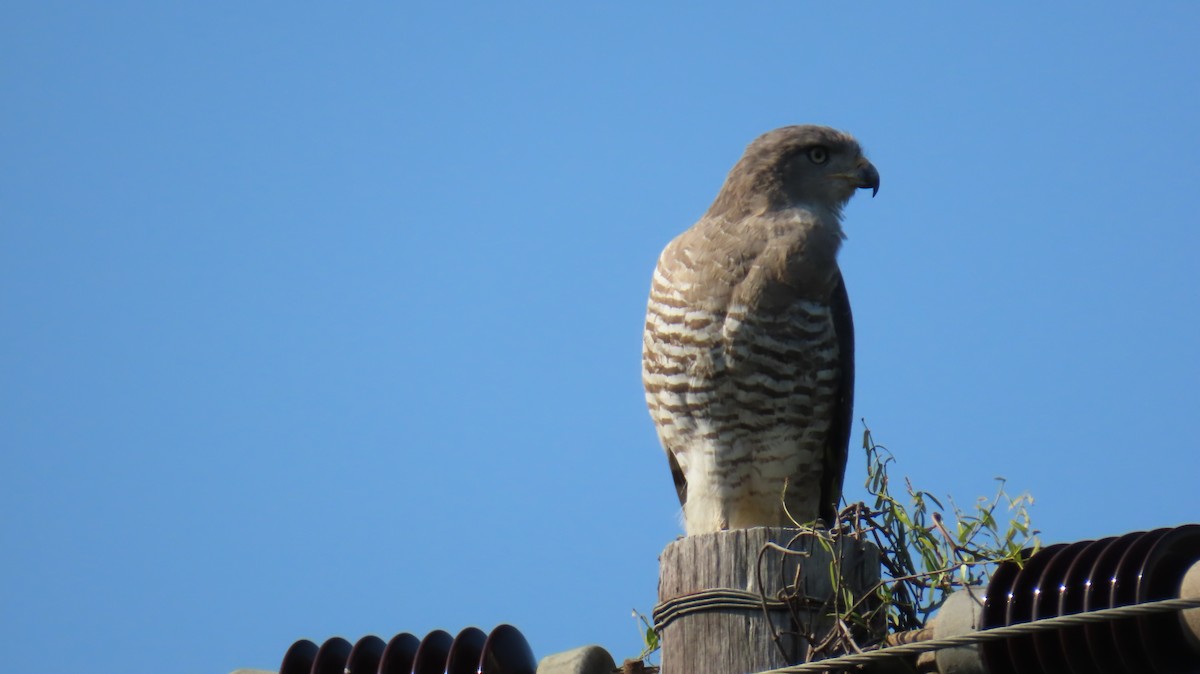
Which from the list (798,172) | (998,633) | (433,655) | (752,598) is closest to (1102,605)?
(998,633)

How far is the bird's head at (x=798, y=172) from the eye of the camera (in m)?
7.13

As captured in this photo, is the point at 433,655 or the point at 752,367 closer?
the point at 433,655

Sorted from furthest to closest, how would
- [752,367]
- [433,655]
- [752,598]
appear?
[752,367]
[433,655]
[752,598]

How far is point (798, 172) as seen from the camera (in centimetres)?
726

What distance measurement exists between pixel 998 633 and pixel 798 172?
161 inches

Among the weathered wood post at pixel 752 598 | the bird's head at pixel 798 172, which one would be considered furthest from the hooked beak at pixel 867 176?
the weathered wood post at pixel 752 598

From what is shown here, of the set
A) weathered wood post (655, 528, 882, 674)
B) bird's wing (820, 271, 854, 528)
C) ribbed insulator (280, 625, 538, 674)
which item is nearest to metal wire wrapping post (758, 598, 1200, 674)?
weathered wood post (655, 528, 882, 674)

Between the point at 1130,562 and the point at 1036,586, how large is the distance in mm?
296

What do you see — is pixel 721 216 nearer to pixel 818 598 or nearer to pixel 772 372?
pixel 772 372

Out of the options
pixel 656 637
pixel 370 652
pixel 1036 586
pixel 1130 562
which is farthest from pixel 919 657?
pixel 370 652

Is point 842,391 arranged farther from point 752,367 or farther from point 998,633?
point 998,633

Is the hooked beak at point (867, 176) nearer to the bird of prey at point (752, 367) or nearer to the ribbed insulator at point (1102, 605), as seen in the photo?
the bird of prey at point (752, 367)

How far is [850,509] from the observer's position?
4770mm

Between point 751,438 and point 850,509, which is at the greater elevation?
point 751,438
